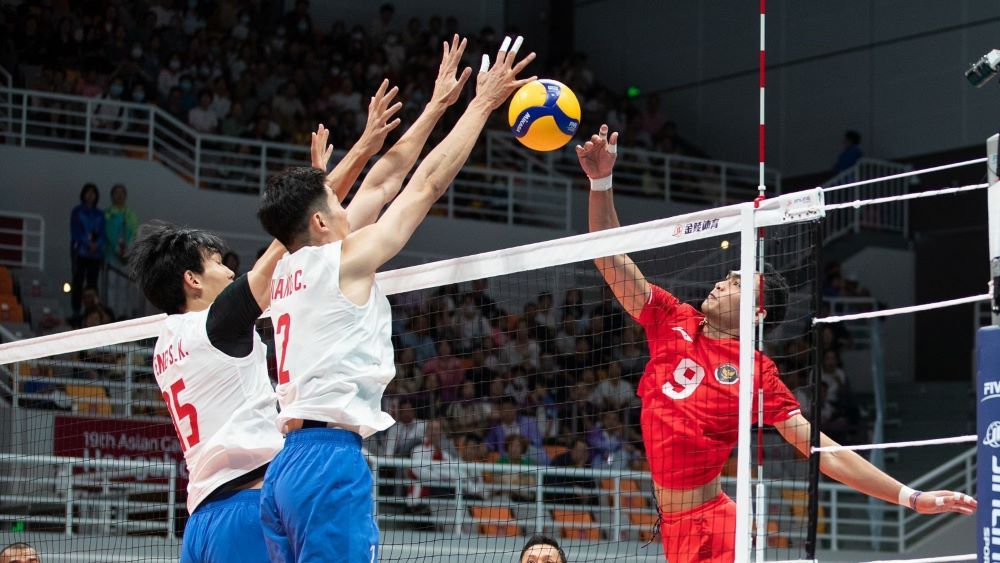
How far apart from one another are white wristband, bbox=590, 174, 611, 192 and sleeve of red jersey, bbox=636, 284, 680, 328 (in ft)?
1.88

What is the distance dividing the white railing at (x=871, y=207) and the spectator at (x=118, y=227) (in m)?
11.4

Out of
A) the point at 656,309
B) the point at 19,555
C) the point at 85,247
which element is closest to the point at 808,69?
the point at 85,247

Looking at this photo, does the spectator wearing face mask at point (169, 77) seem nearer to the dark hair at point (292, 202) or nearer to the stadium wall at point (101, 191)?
the stadium wall at point (101, 191)

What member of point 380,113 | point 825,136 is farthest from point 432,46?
point 380,113

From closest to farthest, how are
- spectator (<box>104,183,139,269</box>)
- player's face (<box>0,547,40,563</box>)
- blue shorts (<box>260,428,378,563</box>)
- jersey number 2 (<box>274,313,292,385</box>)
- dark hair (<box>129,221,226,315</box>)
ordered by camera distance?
1. blue shorts (<box>260,428,378,563</box>)
2. jersey number 2 (<box>274,313,292,385</box>)
3. dark hair (<box>129,221,226,315</box>)
4. player's face (<box>0,547,40,563</box>)
5. spectator (<box>104,183,139,269</box>)

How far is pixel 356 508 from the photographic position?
15.4ft

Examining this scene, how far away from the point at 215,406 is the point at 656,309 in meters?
2.24

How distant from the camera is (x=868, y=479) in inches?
223

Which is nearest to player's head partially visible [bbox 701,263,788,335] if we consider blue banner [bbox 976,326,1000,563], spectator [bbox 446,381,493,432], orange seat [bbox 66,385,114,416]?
blue banner [bbox 976,326,1000,563]

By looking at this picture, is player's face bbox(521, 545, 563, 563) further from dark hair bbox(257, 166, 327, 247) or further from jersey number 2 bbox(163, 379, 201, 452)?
dark hair bbox(257, 166, 327, 247)

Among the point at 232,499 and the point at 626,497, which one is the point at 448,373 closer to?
the point at 626,497

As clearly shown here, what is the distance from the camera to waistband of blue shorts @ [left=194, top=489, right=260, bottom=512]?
529cm

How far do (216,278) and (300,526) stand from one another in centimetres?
144

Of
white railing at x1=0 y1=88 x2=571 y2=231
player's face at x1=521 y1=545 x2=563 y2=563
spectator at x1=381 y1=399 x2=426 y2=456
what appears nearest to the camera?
player's face at x1=521 y1=545 x2=563 y2=563
